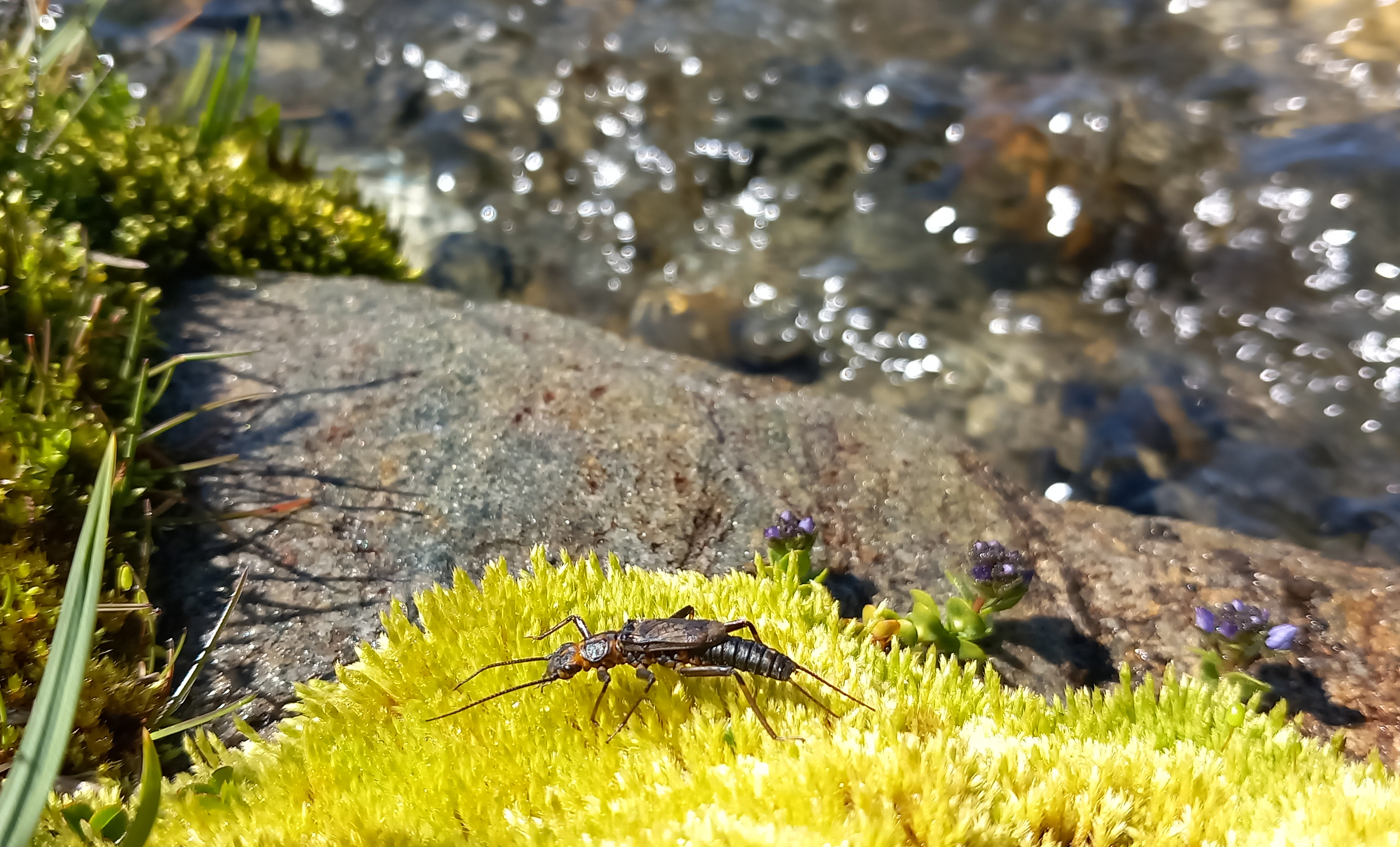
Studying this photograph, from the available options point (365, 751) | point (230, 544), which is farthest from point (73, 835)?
point (230, 544)

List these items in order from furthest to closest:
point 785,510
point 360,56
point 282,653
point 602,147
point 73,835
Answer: point 360,56, point 602,147, point 785,510, point 282,653, point 73,835

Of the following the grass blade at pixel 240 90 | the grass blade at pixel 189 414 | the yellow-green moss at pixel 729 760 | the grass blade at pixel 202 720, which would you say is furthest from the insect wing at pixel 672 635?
the grass blade at pixel 240 90

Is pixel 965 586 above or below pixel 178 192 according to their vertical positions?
Result: below

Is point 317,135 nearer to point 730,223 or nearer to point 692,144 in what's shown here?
point 692,144

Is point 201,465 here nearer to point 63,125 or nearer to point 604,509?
point 604,509

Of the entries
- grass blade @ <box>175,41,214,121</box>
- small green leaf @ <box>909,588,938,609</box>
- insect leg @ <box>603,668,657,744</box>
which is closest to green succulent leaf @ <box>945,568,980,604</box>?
small green leaf @ <box>909,588,938,609</box>

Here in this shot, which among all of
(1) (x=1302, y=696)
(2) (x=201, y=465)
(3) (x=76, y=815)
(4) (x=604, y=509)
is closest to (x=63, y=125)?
(2) (x=201, y=465)
